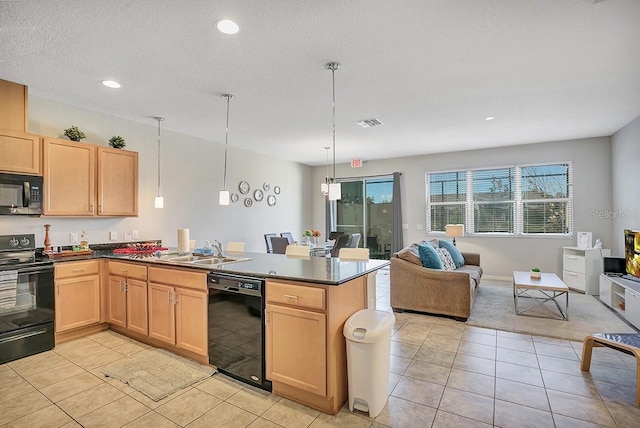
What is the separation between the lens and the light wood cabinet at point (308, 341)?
214 cm

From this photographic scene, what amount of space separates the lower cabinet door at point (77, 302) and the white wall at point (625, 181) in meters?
7.14

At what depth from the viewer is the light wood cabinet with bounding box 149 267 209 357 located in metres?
2.77

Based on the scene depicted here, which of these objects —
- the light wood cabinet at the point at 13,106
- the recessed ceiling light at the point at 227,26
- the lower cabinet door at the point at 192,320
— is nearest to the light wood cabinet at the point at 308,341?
the lower cabinet door at the point at 192,320

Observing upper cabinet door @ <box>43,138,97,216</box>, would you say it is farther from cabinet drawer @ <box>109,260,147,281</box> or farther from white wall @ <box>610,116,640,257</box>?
white wall @ <box>610,116,640,257</box>

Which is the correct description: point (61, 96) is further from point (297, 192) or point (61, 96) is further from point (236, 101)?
point (297, 192)

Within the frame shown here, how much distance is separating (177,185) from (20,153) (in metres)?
2.05

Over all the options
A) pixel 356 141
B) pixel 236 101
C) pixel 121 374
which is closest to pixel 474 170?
pixel 356 141

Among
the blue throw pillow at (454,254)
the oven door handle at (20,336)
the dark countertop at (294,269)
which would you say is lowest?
the oven door handle at (20,336)

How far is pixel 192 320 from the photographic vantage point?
2834 mm

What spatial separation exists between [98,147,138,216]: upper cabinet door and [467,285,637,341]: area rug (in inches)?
183

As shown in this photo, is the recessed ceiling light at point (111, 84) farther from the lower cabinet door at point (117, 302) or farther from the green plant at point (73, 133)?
the lower cabinet door at point (117, 302)

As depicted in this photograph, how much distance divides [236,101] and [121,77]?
120cm

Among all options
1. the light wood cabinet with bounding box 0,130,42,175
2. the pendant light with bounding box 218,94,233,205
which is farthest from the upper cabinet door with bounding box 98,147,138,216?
the pendant light with bounding box 218,94,233,205

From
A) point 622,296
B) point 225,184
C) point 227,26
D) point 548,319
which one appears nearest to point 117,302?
point 225,184
